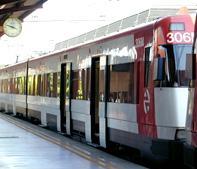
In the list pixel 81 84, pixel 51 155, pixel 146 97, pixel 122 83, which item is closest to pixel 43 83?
pixel 81 84

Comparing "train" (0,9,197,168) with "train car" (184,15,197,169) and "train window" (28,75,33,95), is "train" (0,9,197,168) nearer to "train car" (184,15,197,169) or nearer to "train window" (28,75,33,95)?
"train car" (184,15,197,169)

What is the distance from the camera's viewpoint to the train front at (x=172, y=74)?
36.3ft

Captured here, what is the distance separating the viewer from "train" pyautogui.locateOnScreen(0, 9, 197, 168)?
440 inches

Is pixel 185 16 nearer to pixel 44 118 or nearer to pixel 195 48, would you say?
pixel 195 48

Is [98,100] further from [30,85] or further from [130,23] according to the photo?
[30,85]

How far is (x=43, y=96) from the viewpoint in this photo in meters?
23.7

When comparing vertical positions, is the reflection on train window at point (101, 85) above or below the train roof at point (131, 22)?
below

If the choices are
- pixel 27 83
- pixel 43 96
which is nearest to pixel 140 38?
pixel 43 96

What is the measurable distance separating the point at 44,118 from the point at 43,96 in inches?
33.9

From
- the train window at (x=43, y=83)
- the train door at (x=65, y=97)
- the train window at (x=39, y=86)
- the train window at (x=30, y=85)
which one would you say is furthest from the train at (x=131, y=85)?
the train window at (x=30, y=85)

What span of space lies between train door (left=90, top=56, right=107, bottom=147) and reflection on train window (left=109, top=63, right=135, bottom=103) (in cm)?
52

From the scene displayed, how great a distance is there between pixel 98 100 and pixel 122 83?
251 cm

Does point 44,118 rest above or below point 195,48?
below

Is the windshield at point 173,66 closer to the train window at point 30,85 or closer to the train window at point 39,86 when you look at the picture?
the train window at point 39,86
